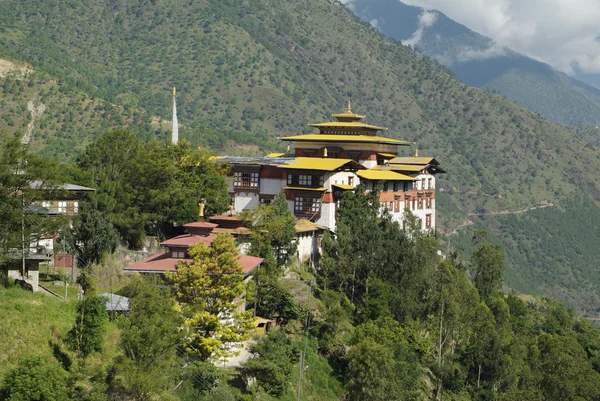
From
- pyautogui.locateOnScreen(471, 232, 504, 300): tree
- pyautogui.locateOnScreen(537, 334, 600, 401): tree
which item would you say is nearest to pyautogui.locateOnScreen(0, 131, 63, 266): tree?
pyautogui.locateOnScreen(537, 334, 600, 401): tree

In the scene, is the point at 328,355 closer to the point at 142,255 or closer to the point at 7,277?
the point at 142,255

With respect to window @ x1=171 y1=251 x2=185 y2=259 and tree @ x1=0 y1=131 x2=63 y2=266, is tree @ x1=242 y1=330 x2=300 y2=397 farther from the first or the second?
tree @ x1=0 y1=131 x2=63 y2=266

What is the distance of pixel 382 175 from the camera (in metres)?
87.0

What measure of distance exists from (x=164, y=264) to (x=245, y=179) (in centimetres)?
2556

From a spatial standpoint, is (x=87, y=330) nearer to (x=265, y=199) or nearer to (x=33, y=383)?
(x=33, y=383)

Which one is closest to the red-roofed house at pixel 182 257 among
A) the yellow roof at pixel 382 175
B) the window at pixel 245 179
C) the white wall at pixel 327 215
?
the white wall at pixel 327 215

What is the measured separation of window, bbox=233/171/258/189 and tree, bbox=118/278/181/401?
35740mm

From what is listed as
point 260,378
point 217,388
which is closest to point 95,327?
point 217,388

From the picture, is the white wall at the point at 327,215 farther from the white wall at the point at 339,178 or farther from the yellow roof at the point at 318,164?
the yellow roof at the point at 318,164

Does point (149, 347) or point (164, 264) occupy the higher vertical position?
point (164, 264)

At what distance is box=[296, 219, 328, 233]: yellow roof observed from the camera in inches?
2940

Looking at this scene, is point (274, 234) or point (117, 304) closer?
point (117, 304)

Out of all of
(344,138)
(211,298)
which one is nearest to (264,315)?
(211,298)

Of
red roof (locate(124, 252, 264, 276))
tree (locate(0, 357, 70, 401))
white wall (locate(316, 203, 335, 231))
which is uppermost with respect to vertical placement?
white wall (locate(316, 203, 335, 231))
